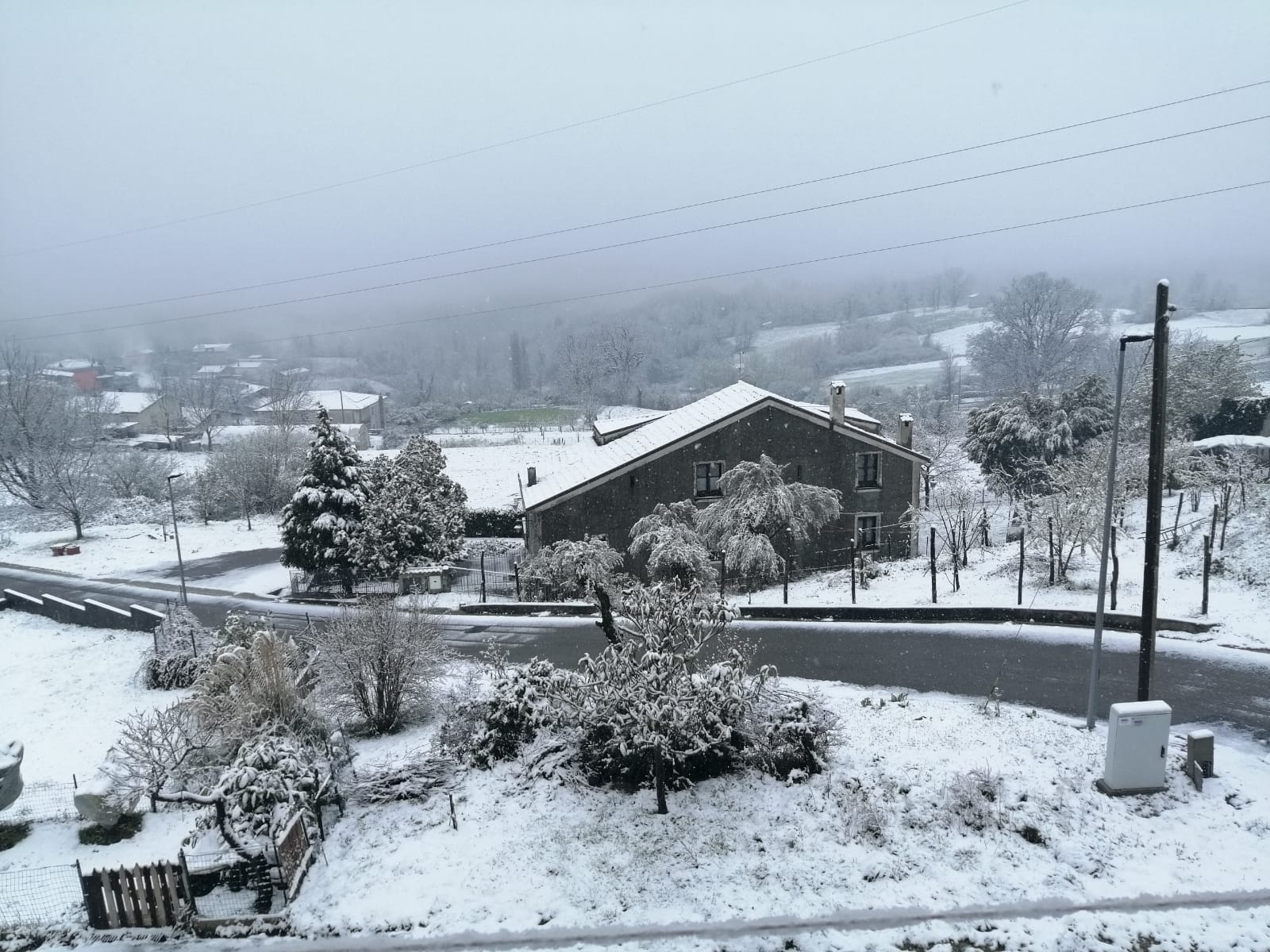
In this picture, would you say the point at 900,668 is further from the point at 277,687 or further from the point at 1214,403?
the point at 1214,403

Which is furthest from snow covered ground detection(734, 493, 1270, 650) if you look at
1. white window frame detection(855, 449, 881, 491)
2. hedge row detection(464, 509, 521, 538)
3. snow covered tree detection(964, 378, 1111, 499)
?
hedge row detection(464, 509, 521, 538)

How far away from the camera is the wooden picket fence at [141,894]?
33.1 ft

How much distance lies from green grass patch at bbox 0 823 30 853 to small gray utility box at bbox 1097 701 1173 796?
57.2 feet

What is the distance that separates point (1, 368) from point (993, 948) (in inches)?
2817

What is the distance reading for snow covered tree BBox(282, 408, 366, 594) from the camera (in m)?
29.3

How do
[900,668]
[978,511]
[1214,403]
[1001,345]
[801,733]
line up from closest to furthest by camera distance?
1. [801,733]
2. [900,668]
3. [978,511]
4. [1214,403]
5. [1001,345]

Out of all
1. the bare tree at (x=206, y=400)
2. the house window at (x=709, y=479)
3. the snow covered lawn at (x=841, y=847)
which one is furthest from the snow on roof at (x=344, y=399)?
the snow covered lawn at (x=841, y=847)

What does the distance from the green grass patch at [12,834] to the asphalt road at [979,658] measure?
29.6 feet

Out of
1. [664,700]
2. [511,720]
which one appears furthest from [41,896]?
[664,700]

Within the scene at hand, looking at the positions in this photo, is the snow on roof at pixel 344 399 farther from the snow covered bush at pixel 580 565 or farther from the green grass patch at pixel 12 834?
the green grass patch at pixel 12 834

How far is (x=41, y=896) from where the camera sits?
10.7 m

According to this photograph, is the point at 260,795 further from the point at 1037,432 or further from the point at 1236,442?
the point at 1236,442

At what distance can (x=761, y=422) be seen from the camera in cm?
2988

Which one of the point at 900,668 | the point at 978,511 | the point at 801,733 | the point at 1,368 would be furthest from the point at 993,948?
the point at 1,368
